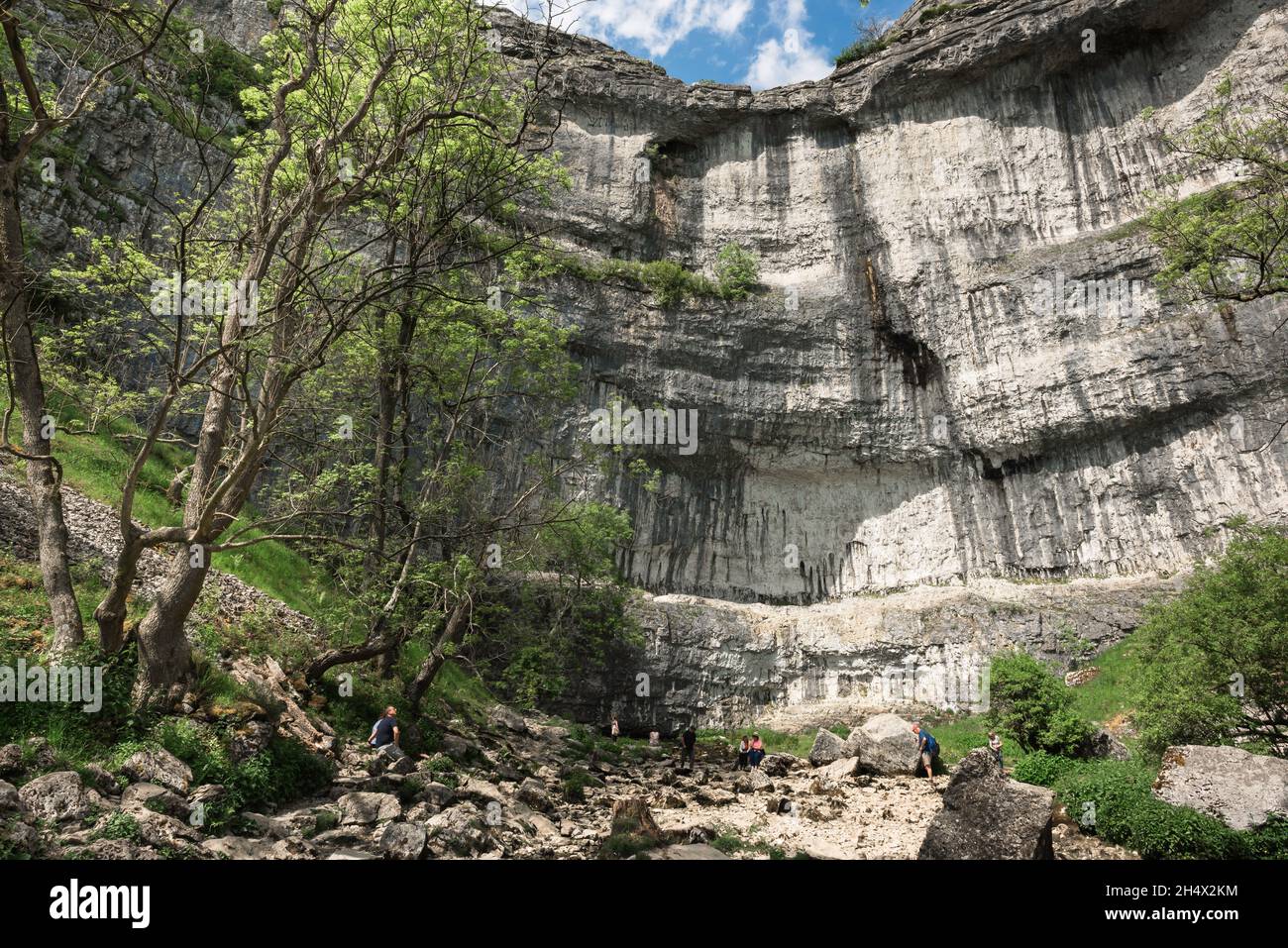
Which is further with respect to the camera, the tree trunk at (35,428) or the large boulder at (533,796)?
the large boulder at (533,796)

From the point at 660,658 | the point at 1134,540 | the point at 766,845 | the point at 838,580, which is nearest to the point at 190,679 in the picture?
the point at 766,845

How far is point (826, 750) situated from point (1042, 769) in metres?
8.59

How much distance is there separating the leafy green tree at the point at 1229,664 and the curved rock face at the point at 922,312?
16.8 meters

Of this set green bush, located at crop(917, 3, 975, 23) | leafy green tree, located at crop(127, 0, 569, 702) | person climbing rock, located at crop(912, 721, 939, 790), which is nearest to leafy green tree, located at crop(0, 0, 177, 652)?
leafy green tree, located at crop(127, 0, 569, 702)

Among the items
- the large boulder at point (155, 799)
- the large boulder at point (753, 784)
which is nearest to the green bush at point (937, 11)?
the large boulder at point (753, 784)

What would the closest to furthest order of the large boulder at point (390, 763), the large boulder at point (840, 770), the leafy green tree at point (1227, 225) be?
1. the leafy green tree at point (1227, 225)
2. the large boulder at point (390, 763)
3. the large boulder at point (840, 770)

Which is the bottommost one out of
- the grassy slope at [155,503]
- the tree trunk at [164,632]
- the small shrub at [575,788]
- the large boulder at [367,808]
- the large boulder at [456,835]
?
the small shrub at [575,788]

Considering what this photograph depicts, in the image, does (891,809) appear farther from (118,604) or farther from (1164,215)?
(118,604)

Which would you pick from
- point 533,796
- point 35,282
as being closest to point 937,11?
point 533,796

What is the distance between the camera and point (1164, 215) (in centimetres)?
1371

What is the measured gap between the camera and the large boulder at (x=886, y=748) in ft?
68.4

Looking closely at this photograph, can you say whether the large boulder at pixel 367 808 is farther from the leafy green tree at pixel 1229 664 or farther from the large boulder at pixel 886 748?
the leafy green tree at pixel 1229 664

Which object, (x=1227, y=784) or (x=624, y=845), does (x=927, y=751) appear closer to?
(x=1227, y=784)
